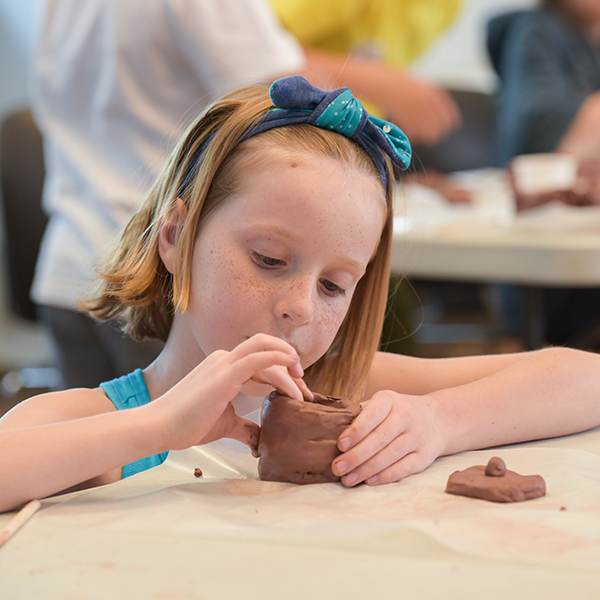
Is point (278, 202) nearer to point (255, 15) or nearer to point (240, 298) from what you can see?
point (240, 298)

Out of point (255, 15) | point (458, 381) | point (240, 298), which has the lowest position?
point (458, 381)

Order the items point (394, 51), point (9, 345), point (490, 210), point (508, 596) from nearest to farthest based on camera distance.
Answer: point (508, 596) < point (490, 210) < point (394, 51) < point (9, 345)

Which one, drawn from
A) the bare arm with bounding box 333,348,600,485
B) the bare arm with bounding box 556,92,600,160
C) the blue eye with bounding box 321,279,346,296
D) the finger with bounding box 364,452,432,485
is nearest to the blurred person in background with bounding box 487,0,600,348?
the bare arm with bounding box 556,92,600,160

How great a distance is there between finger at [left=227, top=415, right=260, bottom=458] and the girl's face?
11 centimetres

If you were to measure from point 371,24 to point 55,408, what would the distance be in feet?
5.97

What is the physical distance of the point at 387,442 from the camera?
2.30 ft

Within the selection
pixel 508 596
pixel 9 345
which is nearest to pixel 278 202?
pixel 508 596

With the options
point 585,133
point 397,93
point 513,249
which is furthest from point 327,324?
point 585,133

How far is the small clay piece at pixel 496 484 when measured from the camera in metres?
0.62

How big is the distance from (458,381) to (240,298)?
1.24 feet

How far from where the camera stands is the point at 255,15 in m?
1.38

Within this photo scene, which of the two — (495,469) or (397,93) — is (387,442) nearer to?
(495,469)

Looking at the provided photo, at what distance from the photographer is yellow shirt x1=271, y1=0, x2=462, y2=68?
2.00 meters

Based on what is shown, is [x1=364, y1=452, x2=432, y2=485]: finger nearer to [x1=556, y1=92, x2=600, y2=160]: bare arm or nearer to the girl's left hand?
the girl's left hand
